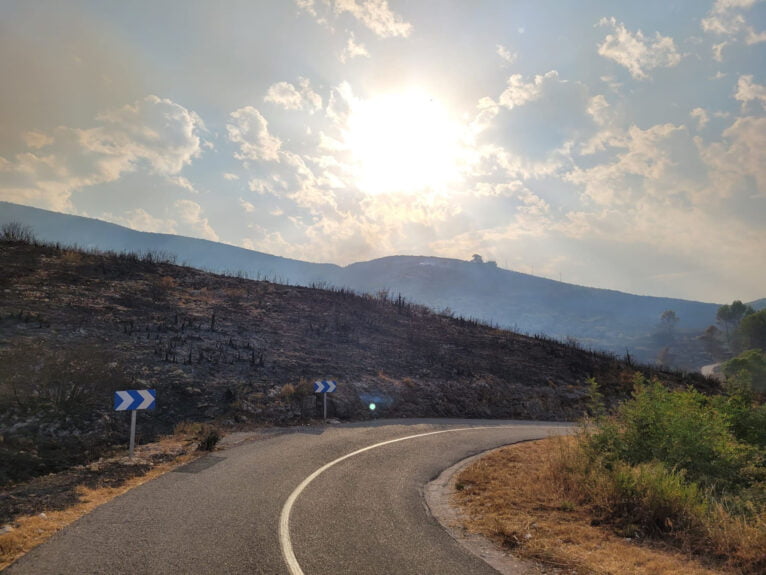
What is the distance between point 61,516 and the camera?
7805 millimetres

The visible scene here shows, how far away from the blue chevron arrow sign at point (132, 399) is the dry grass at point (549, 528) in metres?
9.64

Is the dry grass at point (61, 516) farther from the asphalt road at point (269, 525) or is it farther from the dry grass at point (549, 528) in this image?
the dry grass at point (549, 528)

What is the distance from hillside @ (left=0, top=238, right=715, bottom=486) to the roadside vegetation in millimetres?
→ 12568

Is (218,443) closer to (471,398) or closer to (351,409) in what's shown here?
(351,409)

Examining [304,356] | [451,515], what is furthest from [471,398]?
[451,515]

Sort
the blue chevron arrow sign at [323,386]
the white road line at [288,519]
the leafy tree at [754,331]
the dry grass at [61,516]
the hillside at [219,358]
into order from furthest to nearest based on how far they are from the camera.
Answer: the leafy tree at [754,331], the blue chevron arrow sign at [323,386], the hillside at [219,358], the dry grass at [61,516], the white road line at [288,519]

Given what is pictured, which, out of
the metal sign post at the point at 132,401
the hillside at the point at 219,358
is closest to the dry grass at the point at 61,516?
the metal sign post at the point at 132,401

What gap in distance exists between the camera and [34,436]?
13.0 m

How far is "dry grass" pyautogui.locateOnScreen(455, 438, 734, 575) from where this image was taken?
5.93m

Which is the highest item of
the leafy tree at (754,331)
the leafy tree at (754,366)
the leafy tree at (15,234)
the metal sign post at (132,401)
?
the leafy tree at (15,234)

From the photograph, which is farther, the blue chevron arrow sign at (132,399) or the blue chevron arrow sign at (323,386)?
the blue chevron arrow sign at (323,386)

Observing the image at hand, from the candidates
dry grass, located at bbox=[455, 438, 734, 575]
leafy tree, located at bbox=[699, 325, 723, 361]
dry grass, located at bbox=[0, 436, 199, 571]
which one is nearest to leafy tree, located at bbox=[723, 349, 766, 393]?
leafy tree, located at bbox=[699, 325, 723, 361]

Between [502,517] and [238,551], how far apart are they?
4.87 meters

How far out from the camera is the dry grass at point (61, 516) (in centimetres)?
623
